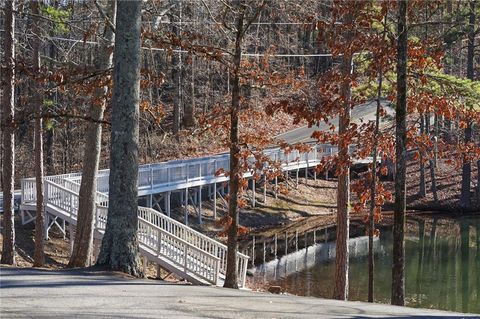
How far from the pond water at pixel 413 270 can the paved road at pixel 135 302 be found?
1145 cm

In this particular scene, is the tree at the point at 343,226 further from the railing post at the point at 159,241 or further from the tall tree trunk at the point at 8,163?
the tall tree trunk at the point at 8,163

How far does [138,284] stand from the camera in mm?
11234

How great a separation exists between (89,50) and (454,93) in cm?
2014

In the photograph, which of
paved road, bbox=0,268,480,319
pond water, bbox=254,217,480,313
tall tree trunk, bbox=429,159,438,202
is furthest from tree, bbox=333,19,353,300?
tall tree trunk, bbox=429,159,438,202

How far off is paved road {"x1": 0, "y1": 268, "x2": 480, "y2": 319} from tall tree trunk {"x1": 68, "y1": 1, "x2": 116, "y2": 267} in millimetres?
5710

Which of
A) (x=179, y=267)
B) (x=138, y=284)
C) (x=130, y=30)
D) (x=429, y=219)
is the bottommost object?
(x=429, y=219)

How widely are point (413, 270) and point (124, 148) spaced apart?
18150 mm

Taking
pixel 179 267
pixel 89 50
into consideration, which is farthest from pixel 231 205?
pixel 89 50

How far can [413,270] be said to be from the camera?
27969 millimetres

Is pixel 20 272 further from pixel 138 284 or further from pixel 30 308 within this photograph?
pixel 30 308

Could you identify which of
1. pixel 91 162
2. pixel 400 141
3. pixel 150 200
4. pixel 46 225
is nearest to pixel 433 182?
pixel 150 200

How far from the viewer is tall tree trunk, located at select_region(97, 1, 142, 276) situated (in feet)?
39.7

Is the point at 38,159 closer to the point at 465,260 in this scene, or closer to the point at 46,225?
Answer: the point at 46,225

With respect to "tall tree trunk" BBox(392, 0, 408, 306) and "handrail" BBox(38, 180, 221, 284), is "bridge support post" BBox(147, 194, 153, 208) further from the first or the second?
"tall tree trunk" BBox(392, 0, 408, 306)
